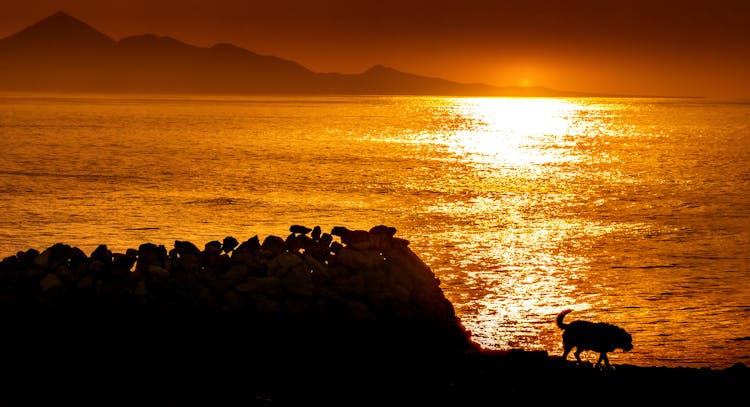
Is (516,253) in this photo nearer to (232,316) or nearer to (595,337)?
(595,337)

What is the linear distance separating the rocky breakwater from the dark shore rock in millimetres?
20

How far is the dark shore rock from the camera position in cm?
1320

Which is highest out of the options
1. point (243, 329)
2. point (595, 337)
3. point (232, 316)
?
point (595, 337)

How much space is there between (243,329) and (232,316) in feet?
0.93

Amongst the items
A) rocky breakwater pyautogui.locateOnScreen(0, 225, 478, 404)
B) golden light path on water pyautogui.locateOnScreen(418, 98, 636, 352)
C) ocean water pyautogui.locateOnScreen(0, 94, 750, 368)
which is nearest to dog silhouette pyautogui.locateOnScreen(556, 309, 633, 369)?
rocky breakwater pyautogui.locateOnScreen(0, 225, 478, 404)

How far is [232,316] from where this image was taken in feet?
48.3

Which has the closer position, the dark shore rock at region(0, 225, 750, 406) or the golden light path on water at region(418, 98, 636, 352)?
the dark shore rock at region(0, 225, 750, 406)

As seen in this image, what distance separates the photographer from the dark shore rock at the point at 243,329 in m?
13.2

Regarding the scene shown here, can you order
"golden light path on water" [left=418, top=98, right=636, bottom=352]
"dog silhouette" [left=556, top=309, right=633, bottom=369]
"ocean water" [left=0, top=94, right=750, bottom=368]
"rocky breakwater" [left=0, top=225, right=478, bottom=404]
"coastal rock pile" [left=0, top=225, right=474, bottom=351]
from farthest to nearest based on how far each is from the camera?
"ocean water" [left=0, top=94, right=750, bottom=368] → "golden light path on water" [left=418, top=98, right=636, bottom=352] → "coastal rock pile" [left=0, top=225, right=474, bottom=351] → "rocky breakwater" [left=0, top=225, right=478, bottom=404] → "dog silhouette" [left=556, top=309, right=633, bottom=369]

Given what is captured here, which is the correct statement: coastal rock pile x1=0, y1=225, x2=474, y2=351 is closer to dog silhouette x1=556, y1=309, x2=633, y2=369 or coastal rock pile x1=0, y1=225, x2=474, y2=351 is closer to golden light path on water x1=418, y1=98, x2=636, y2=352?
dog silhouette x1=556, y1=309, x2=633, y2=369

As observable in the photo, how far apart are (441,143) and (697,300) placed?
234 ft

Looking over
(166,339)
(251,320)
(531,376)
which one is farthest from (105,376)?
(531,376)

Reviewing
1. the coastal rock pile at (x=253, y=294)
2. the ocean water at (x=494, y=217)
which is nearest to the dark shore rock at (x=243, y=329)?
the coastal rock pile at (x=253, y=294)

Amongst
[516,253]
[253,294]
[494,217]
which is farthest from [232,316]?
[494,217]
